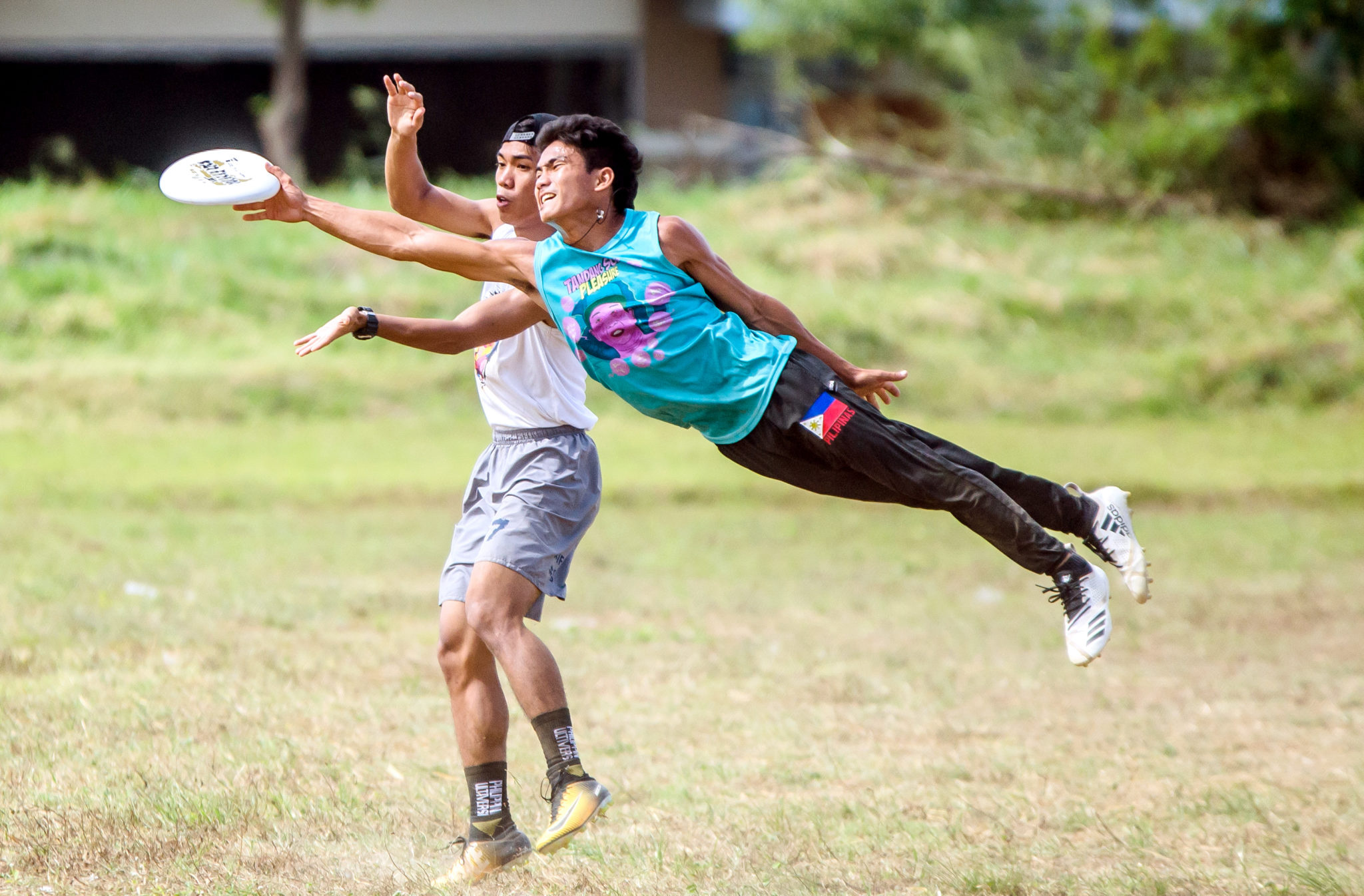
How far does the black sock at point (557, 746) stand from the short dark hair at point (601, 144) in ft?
5.20

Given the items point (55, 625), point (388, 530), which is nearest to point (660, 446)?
point (388, 530)

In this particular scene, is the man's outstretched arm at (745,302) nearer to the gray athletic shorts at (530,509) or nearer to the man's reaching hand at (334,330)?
the gray athletic shorts at (530,509)

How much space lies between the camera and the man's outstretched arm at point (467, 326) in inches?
186

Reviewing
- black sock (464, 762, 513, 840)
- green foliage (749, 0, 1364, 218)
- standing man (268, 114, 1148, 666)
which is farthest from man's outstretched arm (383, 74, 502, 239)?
green foliage (749, 0, 1364, 218)

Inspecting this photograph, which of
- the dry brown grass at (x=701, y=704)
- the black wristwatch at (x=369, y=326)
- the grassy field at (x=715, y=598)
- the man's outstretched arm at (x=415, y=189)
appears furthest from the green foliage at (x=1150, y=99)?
the black wristwatch at (x=369, y=326)

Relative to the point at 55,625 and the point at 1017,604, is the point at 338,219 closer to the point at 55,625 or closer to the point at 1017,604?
the point at 55,625

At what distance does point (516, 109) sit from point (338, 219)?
19.7m

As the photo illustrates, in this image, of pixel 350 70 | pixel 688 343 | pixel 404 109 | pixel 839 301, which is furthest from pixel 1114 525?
pixel 350 70

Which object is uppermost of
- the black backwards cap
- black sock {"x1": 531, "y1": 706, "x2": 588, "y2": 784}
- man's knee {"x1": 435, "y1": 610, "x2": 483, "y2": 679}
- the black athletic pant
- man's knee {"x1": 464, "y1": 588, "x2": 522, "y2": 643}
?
the black backwards cap

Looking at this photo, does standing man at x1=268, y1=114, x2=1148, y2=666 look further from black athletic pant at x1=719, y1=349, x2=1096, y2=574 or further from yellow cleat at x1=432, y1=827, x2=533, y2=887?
yellow cleat at x1=432, y1=827, x2=533, y2=887

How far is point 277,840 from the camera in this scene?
5102mm

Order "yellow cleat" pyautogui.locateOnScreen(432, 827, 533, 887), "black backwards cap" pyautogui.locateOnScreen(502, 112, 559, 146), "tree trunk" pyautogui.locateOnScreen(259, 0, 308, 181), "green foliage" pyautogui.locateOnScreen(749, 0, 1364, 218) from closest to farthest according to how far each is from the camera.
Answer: "yellow cleat" pyautogui.locateOnScreen(432, 827, 533, 887) → "black backwards cap" pyautogui.locateOnScreen(502, 112, 559, 146) → "tree trunk" pyautogui.locateOnScreen(259, 0, 308, 181) → "green foliage" pyautogui.locateOnScreen(749, 0, 1364, 218)

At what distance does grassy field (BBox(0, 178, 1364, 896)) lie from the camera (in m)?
5.38

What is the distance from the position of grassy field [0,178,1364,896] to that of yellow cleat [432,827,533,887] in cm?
10
